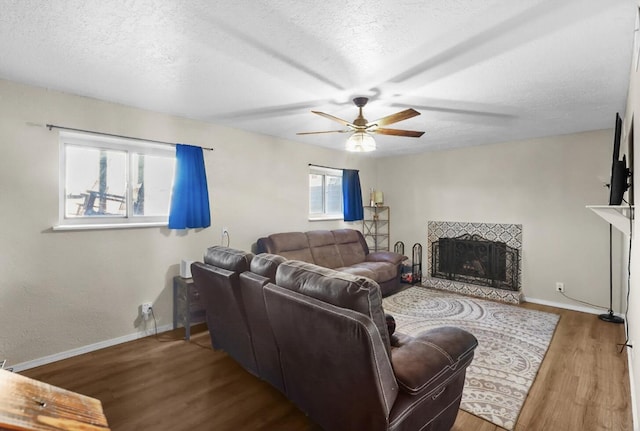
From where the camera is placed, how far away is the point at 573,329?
11.6ft

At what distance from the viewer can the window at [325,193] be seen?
5320 mm

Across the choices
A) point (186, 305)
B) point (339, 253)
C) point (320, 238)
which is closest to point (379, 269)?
point (339, 253)

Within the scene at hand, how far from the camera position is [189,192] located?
11.5 ft

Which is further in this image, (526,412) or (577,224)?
(577,224)

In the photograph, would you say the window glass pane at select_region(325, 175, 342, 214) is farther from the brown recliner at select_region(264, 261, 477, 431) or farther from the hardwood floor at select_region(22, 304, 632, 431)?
the brown recliner at select_region(264, 261, 477, 431)

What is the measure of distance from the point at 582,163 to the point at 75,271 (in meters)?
5.95

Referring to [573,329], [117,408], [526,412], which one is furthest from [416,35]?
[573,329]

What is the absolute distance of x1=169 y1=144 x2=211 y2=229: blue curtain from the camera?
136 inches

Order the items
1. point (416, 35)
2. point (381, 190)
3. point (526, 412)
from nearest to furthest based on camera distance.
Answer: point (416, 35) → point (526, 412) → point (381, 190)

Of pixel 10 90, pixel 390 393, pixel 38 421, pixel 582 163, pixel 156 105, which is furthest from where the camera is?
pixel 582 163

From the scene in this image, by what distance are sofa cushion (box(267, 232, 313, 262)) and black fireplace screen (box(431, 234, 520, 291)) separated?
2380 mm

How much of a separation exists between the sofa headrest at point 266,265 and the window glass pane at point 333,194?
3.44 metres

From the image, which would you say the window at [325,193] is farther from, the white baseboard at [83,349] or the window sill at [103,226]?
the white baseboard at [83,349]

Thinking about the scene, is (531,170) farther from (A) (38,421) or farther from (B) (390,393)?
(A) (38,421)
